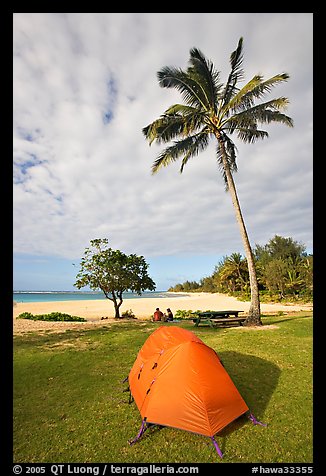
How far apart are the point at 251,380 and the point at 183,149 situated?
12.2 m

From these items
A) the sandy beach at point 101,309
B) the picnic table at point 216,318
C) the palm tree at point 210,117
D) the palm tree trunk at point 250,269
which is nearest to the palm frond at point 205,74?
the palm tree at point 210,117

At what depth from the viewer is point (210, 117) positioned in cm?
1446

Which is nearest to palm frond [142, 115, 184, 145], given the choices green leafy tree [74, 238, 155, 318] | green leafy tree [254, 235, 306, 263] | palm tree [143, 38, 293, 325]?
palm tree [143, 38, 293, 325]

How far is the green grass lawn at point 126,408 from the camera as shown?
165 inches

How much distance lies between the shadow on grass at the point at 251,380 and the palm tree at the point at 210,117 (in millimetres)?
5415

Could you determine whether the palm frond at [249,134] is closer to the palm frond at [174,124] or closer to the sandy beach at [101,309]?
the palm frond at [174,124]

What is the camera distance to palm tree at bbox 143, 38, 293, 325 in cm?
1309

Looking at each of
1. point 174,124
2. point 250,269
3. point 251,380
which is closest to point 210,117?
point 174,124
